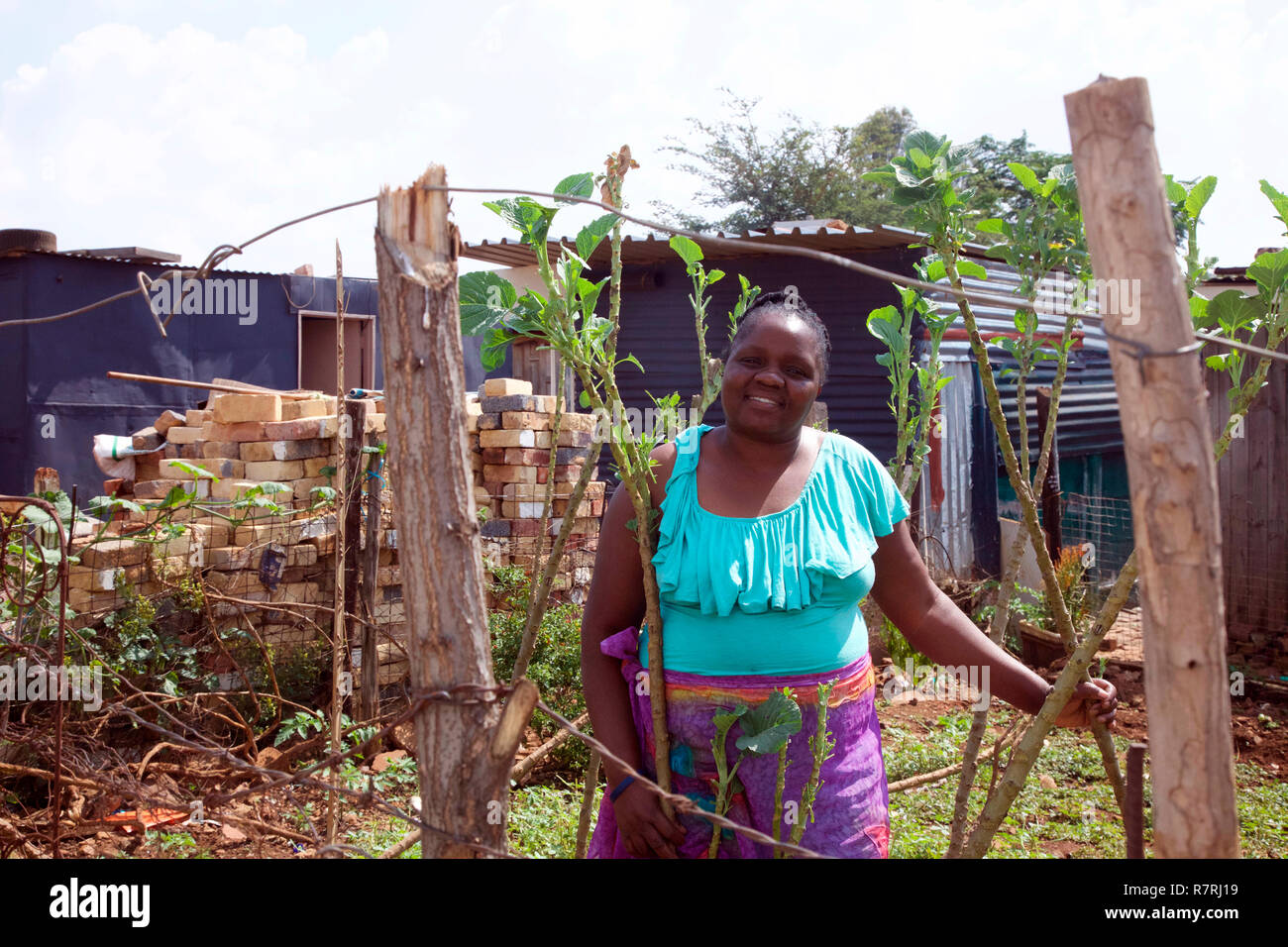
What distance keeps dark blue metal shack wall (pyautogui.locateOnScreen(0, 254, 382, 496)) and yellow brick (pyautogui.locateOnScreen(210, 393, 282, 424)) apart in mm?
5512

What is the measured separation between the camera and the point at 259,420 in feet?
18.6

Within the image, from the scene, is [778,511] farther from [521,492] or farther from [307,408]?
[307,408]

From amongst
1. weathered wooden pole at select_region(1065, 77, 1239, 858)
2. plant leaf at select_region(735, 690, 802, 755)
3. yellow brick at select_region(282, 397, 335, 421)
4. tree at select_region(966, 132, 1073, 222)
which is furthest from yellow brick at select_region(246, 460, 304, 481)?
tree at select_region(966, 132, 1073, 222)

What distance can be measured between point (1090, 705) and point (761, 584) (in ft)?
2.68

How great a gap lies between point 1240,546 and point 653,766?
6398 mm

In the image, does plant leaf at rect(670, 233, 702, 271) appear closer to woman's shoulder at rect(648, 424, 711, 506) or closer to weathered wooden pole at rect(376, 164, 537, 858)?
woman's shoulder at rect(648, 424, 711, 506)

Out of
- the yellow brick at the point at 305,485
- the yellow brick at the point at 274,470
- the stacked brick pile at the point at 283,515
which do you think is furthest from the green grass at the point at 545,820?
the yellow brick at the point at 274,470

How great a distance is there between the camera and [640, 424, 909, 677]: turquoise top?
1.95 meters

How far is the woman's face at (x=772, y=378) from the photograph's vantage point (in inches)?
80.4

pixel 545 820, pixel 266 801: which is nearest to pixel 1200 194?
pixel 545 820

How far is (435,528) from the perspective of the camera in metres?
1.37

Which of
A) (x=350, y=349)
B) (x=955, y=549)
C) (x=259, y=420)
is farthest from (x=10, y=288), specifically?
(x=955, y=549)

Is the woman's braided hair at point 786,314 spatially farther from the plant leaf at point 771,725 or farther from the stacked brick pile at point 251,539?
the stacked brick pile at point 251,539

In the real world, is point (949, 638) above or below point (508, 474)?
below
